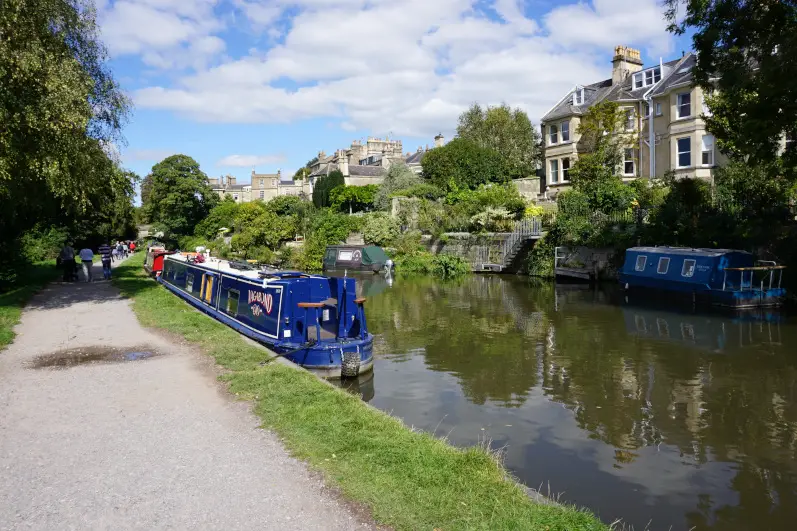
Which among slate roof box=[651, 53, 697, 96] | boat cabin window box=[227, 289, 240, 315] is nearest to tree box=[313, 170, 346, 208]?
slate roof box=[651, 53, 697, 96]

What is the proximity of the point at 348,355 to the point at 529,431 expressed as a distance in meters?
3.64

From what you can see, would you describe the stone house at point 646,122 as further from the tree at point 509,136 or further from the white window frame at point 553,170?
the tree at point 509,136

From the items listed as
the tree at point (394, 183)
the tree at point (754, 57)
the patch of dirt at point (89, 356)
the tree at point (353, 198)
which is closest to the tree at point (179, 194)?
the tree at point (353, 198)

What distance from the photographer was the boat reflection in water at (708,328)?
1409 cm

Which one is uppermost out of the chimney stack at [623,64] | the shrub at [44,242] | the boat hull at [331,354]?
the chimney stack at [623,64]

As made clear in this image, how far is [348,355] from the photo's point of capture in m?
10.8

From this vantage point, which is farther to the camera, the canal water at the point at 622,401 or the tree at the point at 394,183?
the tree at the point at 394,183

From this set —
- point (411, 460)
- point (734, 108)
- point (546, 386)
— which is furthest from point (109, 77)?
point (734, 108)

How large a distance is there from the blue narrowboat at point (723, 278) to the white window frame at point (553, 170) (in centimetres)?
1951

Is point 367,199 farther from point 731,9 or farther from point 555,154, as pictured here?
point 731,9

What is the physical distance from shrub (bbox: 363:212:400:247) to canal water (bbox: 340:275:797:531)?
2205cm

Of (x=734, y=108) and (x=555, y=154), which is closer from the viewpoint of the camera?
(x=734, y=108)

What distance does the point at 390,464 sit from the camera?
5551 millimetres

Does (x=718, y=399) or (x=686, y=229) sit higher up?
(x=686, y=229)
